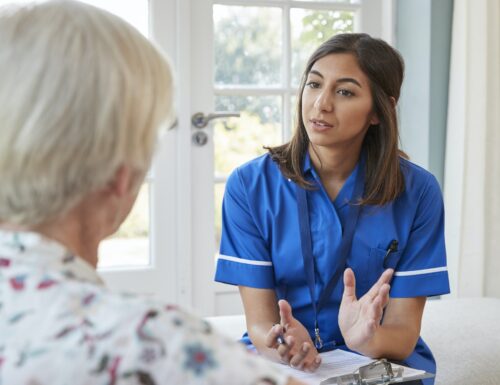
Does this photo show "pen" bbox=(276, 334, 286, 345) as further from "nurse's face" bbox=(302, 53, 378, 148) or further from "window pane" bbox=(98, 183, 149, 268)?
"window pane" bbox=(98, 183, 149, 268)

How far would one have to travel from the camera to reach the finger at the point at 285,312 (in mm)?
1576

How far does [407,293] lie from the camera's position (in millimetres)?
1826

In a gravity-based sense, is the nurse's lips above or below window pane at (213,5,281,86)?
below

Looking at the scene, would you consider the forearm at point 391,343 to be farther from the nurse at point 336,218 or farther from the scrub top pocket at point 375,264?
the scrub top pocket at point 375,264

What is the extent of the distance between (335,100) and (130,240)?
4.69 ft

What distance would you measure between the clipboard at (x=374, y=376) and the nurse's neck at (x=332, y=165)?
478mm

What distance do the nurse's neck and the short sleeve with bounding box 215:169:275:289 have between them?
0.16 meters

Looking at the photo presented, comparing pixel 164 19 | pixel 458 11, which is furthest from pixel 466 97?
pixel 164 19

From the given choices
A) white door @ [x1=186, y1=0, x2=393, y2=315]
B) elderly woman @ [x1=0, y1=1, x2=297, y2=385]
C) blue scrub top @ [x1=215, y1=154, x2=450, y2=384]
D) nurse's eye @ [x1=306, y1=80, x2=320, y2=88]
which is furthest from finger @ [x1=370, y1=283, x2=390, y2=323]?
white door @ [x1=186, y1=0, x2=393, y2=315]

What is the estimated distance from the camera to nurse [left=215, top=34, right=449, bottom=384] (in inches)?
71.1

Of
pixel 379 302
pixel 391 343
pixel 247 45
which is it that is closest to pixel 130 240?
pixel 247 45

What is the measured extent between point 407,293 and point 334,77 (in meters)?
0.53

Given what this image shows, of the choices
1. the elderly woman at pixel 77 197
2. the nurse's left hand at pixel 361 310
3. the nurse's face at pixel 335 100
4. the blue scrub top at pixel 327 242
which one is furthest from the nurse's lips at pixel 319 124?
Result: the elderly woman at pixel 77 197

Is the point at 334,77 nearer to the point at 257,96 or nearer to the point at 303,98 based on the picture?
the point at 303,98
